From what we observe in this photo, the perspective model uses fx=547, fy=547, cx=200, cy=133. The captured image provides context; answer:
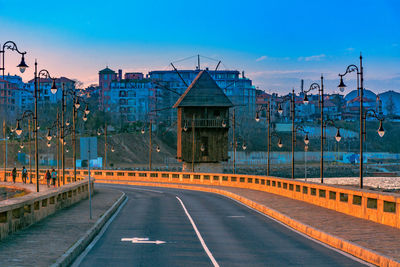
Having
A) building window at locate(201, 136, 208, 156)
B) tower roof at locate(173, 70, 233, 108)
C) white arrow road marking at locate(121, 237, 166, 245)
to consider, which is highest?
tower roof at locate(173, 70, 233, 108)

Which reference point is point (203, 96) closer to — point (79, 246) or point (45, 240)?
point (45, 240)

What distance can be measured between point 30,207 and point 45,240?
12.0ft

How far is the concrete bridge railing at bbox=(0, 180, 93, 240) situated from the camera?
16734 mm

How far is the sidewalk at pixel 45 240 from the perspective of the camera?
13336 millimetres

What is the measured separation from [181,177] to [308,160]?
131 m

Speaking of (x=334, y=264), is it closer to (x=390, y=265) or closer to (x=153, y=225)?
(x=390, y=265)

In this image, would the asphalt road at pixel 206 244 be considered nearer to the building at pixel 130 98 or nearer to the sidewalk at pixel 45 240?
the sidewalk at pixel 45 240

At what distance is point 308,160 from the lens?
18712 centimetres

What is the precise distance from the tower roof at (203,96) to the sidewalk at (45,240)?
5156 cm

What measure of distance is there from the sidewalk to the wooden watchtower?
5068 centimetres

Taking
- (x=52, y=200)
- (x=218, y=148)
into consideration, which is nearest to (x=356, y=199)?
(x=52, y=200)

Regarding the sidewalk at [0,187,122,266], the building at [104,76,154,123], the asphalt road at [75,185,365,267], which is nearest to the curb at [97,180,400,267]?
the asphalt road at [75,185,365,267]

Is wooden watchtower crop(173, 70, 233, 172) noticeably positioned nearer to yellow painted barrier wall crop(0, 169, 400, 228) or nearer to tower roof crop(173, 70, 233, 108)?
tower roof crop(173, 70, 233, 108)

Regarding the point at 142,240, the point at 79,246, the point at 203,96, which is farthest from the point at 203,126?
the point at 79,246
